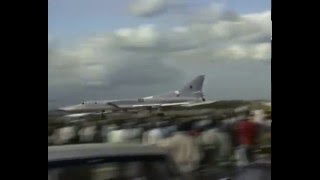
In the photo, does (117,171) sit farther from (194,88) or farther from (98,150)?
(194,88)

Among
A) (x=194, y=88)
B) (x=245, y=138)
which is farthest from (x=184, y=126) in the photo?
(x=245, y=138)

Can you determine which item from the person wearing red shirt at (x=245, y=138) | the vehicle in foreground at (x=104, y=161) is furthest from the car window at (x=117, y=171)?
the person wearing red shirt at (x=245, y=138)

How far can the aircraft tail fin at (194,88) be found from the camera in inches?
62.3

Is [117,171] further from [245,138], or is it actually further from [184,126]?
[245,138]

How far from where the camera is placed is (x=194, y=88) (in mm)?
1610

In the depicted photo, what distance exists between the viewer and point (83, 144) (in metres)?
1.54

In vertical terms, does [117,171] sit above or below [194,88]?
below

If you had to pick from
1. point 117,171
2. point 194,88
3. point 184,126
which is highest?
point 194,88

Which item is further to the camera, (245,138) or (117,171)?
(245,138)

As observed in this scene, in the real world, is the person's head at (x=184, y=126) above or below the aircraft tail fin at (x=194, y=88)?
below

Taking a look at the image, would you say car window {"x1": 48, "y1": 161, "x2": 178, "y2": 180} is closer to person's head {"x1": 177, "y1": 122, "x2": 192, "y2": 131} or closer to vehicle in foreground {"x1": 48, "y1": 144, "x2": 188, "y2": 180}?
vehicle in foreground {"x1": 48, "y1": 144, "x2": 188, "y2": 180}

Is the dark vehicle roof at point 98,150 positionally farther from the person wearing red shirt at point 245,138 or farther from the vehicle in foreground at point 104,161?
the person wearing red shirt at point 245,138
